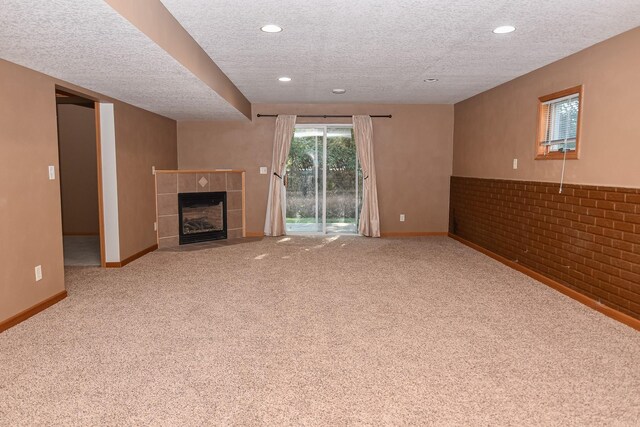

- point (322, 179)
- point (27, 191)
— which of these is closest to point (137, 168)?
point (27, 191)

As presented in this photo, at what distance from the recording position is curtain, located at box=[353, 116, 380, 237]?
789cm

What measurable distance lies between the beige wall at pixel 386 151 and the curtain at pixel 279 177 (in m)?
0.16

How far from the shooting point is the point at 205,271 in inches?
213

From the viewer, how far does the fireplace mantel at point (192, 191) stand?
6961 millimetres

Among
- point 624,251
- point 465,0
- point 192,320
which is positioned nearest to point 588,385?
point 624,251

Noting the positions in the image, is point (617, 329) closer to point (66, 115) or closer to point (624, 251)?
point (624, 251)

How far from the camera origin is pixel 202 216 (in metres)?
7.48

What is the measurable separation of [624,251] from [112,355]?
390cm

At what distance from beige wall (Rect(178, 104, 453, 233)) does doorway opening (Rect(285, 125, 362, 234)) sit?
11.9 inches

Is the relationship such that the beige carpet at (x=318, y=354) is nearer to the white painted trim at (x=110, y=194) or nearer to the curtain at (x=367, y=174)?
the white painted trim at (x=110, y=194)

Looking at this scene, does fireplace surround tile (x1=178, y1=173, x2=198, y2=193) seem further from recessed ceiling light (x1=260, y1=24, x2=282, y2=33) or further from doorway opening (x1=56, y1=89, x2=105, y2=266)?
recessed ceiling light (x1=260, y1=24, x2=282, y2=33)

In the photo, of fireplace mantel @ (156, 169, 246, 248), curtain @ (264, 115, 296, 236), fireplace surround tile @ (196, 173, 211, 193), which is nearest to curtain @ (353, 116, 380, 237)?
curtain @ (264, 115, 296, 236)

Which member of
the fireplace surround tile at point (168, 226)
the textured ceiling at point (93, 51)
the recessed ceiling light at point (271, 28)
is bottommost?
the fireplace surround tile at point (168, 226)

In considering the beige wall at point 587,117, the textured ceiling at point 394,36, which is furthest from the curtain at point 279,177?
the beige wall at point 587,117
